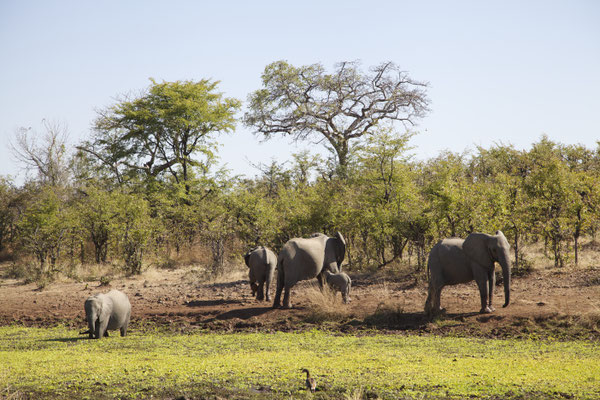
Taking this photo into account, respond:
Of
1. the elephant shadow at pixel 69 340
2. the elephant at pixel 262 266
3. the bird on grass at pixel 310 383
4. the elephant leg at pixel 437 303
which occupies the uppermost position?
the elephant at pixel 262 266

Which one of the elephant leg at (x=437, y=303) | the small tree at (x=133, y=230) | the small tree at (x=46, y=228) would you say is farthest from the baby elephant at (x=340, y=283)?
the small tree at (x=46, y=228)

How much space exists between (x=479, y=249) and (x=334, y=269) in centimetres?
421

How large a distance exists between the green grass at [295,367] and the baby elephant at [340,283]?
3131 mm

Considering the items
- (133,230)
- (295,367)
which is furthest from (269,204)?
(295,367)

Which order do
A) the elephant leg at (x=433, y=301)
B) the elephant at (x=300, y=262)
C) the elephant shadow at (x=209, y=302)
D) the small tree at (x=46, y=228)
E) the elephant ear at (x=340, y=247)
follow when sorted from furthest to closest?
the small tree at (x=46, y=228) → the elephant shadow at (x=209, y=302) → the elephant ear at (x=340, y=247) → the elephant at (x=300, y=262) → the elephant leg at (x=433, y=301)

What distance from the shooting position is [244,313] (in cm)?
1492

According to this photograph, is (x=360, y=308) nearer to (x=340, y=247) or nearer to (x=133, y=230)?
(x=340, y=247)

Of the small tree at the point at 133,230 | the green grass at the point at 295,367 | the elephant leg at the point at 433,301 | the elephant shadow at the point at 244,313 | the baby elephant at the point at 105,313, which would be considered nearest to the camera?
the green grass at the point at 295,367

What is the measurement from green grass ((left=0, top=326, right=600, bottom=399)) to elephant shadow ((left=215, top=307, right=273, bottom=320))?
2343mm

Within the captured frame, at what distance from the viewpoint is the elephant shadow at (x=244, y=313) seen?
14.6 m

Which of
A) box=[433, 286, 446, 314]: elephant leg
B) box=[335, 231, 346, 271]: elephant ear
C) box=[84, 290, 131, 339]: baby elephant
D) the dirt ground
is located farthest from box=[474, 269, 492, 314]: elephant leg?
box=[84, 290, 131, 339]: baby elephant

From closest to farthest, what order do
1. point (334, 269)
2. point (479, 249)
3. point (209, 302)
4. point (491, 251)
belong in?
point (491, 251) < point (479, 249) < point (334, 269) < point (209, 302)

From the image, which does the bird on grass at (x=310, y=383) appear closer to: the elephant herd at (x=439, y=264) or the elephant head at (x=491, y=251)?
the elephant herd at (x=439, y=264)

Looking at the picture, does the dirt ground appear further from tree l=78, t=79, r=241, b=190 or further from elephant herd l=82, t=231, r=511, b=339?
tree l=78, t=79, r=241, b=190
